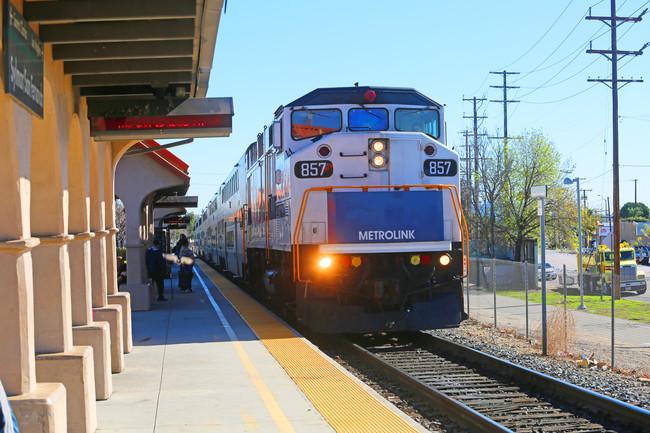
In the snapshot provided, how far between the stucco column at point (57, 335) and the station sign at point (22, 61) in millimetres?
1262

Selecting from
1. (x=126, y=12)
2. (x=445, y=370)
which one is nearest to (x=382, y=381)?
(x=445, y=370)

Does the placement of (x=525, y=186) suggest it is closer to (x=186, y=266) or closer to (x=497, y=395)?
(x=186, y=266)

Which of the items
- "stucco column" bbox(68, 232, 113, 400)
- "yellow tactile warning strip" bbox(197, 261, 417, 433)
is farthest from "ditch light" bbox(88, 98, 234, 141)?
"yellow tactile warning strip" bbox(197, 261, 417, 433)

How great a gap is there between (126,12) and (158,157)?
11903 mm

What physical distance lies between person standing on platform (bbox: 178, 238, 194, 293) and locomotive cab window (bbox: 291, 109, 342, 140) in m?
10.2

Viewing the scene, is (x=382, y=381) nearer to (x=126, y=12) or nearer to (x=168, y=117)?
(x=168, y=117)

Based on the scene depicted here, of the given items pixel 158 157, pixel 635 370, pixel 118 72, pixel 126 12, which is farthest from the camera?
pixel 158 157

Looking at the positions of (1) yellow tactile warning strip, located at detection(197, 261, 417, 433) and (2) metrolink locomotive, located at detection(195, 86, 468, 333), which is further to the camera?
(2) metrolink locomotive, located at detection(195, 86, 468, 333)

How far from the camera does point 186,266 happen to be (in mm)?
23188

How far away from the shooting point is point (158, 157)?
17.2 metres

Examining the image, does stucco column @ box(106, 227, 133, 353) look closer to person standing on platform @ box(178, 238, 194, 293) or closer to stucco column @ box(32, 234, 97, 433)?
stucco column @ box(32, 234, 97, 433)

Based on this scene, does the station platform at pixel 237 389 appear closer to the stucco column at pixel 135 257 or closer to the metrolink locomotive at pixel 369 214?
the metrolink locomotive at pixel 369 214

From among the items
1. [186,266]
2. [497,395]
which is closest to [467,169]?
[186,266]

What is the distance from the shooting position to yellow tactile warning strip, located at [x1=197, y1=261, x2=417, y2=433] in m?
6.64
